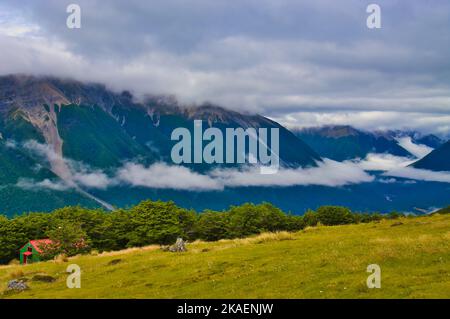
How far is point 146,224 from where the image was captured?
391 ft

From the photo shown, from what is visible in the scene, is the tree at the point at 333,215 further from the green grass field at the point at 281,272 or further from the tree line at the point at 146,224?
the green grass field at the point at 281,272

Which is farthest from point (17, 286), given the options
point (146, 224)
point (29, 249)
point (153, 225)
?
point (29, 249)

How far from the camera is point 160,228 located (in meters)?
120

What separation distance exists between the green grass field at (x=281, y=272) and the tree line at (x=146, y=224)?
60139mm

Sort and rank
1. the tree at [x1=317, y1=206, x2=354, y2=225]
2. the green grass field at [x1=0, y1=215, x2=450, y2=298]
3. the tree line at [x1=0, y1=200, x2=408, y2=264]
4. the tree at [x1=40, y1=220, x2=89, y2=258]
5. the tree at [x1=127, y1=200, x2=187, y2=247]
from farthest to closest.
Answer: the tree at [x1=317, y1=206, x2=354, y2=225] < the tree line at [x1=0, y1=200, x2=408, y2=264] < the tree at [x1=127, y1=200, x2=187, y2=247] < the tree at [x1=40, y1=220, x2=89, y2=258] < the green grass field at [x1=0, y1=215, x2=450, y2=298]

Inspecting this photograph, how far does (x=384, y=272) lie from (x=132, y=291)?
17.5 meters

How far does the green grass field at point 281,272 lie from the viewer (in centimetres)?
3181

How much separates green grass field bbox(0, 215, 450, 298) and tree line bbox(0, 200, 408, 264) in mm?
60139

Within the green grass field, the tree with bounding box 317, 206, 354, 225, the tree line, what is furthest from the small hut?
the tree with bounding box 317, 206, 354, 225

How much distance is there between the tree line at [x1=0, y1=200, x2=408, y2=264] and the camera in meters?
120

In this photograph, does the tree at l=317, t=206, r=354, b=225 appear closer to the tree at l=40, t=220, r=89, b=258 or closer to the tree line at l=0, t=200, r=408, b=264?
the tree line at l=0, t=200, r=408, b=264
